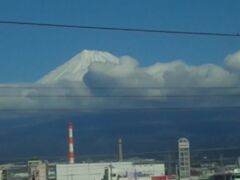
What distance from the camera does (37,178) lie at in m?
135

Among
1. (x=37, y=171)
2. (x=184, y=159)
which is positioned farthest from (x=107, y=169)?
(x=184, y=159)

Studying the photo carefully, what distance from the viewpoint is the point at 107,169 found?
152 m

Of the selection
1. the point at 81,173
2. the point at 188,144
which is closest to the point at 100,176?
the point at 81,173

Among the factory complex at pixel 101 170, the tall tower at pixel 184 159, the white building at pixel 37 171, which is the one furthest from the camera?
the tall tower at pixel 184 159

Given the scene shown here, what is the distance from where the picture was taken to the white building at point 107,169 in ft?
502

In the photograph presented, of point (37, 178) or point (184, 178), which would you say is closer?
point (37, 178)

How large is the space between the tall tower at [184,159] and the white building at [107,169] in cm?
834

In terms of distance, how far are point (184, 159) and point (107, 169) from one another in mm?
32439

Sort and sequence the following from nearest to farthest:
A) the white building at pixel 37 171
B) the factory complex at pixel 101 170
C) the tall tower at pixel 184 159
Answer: the white building at pixel 37 171 → the factory complex at pixel 101 170 → the tall tower at pixel 184 159

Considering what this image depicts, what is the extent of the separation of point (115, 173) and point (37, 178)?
23633 millimetres

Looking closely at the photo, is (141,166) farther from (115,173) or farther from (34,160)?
(34,160)

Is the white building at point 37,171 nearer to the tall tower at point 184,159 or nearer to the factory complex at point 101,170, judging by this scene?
the factory complex at point 101,170

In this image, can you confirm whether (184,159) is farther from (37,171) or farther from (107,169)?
(37,171)

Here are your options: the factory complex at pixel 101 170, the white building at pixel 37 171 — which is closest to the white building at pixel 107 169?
the factory complex at pixel 101 170
